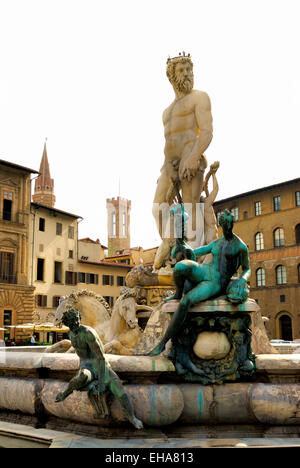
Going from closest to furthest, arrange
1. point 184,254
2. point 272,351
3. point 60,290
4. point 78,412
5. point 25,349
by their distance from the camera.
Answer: point 78,412, point 184,254, point 272,351, point 25,349, point 60,290

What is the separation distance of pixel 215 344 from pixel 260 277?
42.6 m

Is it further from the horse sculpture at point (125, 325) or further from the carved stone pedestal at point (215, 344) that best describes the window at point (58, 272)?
the carved stone pedestal at point (215, 344)

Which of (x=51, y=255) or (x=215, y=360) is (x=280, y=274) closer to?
Result: (x=51, y=255)

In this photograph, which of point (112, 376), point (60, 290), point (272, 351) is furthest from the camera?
point (60, 290)

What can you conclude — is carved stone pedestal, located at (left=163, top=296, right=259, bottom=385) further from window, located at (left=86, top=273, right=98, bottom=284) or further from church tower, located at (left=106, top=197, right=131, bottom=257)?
church tower, located at (left=106, top=197, right=131, bottom=257)

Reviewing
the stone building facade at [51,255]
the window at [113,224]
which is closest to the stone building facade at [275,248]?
the stone building facade at [51,255]

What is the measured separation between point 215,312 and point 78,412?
1.46 meters

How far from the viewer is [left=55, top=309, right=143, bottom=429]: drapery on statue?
160 inches

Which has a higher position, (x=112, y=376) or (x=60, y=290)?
(x=60, y=290)

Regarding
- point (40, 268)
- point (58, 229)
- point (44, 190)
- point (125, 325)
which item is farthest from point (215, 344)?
point (44, 190)

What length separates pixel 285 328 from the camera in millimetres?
42250
